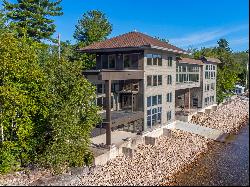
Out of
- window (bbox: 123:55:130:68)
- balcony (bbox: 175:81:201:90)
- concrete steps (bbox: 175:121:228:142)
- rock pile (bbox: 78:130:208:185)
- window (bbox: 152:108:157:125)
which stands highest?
window (bbox: 123:55:130:68)

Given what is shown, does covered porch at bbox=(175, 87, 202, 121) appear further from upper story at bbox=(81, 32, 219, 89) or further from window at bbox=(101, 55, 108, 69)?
window at bbox=(101, 55, 108, 69)

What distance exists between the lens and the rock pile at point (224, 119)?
141ft

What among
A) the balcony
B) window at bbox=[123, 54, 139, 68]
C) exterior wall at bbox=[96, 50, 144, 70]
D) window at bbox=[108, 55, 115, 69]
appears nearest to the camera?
exterior wall at bbox=[96, 50, 144, 70]

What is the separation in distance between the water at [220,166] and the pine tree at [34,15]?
32.9m

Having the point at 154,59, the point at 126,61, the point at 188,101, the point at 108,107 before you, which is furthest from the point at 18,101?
the point at 188,101

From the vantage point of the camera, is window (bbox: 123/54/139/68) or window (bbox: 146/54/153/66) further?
window (bbox: 146/54/153/66)

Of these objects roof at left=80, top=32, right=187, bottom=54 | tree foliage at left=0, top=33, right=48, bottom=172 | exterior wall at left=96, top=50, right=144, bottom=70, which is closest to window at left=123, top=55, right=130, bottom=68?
exterior wall at left=96, top=50, right=144, bottom=70

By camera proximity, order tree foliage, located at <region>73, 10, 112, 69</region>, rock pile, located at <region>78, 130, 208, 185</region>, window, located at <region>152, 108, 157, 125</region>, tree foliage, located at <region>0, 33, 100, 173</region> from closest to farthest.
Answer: tree foliage, located at <region>0, 33, 100, 173</region>, rock pile, located at <region>78, 130, 208, 185</region>, window, located at <region>152, 108, 157, 125</region>, tree foliage, located at <region>73, 10, 112, 69</region>

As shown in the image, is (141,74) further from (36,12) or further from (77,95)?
(36,12)

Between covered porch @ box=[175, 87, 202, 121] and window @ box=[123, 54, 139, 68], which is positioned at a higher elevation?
window @ box=[123, 54, 139, 68]

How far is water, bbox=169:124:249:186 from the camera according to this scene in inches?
879

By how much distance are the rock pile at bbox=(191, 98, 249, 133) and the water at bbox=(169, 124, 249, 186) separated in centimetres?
710

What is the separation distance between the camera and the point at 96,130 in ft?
92.1

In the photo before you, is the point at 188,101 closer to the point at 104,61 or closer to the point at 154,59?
the point at 154,59
